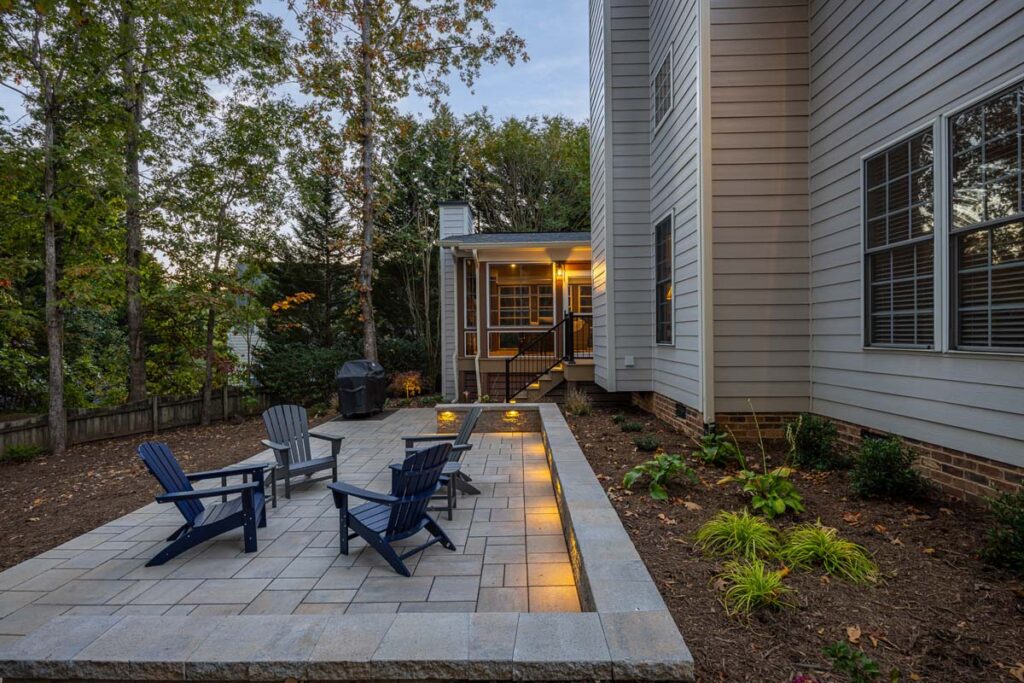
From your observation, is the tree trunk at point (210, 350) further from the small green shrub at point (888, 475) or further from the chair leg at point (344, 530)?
the small green shrub at point (888, 475)

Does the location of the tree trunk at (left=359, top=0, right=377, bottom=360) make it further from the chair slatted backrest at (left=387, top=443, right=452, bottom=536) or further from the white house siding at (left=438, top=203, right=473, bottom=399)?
the chair slatted backrest at (left=387, top=443, right=452, bottom=536)

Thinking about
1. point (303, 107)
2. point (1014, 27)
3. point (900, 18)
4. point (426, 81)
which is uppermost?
point (426, 81)

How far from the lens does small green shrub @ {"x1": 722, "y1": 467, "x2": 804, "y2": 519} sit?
133 inches

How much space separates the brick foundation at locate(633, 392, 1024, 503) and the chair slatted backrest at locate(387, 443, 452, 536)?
3.34 meters

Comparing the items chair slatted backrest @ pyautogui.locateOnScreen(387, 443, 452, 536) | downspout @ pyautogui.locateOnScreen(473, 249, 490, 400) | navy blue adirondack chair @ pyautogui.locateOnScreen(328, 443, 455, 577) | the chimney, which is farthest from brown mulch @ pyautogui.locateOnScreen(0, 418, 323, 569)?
the chimney

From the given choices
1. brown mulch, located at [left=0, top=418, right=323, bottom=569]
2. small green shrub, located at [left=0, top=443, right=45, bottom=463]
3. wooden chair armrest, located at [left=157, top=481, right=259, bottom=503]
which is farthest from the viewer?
small green shrub, located at [left=0, top=443, right=45, bottom=463]

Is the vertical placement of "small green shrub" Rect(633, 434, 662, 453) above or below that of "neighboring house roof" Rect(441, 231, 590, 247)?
below

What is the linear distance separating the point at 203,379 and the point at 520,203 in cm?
1423

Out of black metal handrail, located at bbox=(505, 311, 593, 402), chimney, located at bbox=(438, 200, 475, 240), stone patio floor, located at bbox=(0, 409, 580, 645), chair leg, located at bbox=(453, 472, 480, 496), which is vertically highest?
chimney, located at bbox=(438, 200, 475, 240)

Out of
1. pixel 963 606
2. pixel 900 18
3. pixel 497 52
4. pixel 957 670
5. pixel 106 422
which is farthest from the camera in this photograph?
pixel 497 52

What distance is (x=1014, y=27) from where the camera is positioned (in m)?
3.19

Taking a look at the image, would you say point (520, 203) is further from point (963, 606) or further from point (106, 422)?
point (963, 606)

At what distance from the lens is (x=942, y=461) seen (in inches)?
149

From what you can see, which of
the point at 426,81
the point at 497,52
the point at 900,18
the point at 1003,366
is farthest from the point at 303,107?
the point at 1003,366
